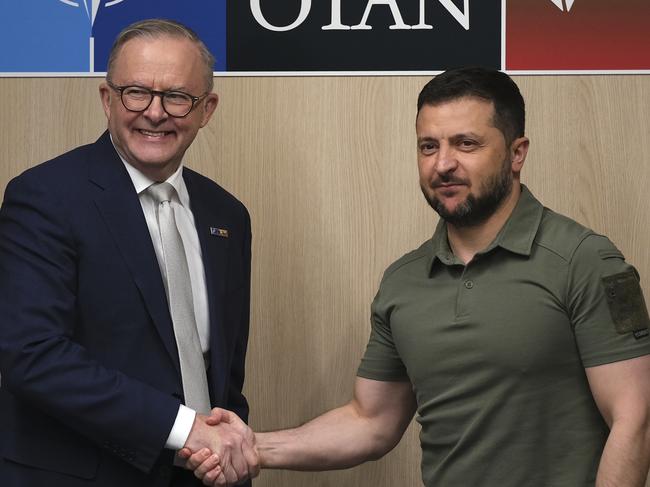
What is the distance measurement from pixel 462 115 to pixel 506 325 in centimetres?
41

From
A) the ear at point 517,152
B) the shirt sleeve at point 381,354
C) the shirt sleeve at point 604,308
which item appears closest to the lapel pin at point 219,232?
the shirt sleeve at point 381,354

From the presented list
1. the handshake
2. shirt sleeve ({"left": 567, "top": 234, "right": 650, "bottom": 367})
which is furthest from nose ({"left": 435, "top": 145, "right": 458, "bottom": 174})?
the handshake

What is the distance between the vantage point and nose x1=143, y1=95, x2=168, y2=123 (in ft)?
6.54

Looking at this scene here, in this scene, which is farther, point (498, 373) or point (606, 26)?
point (606, 26)

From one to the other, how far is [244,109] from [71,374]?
40.9 inches

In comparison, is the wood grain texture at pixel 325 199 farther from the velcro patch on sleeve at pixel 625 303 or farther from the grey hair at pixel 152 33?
the velcro patch on sleeve at pixel 625 303

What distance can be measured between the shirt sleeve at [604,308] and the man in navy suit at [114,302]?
0.70 meters

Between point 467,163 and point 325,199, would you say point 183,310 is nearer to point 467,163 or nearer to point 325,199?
point 467,163

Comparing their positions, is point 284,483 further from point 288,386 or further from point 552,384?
point 552,384

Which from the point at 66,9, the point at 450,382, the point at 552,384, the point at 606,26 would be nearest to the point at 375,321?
the point at 450,382

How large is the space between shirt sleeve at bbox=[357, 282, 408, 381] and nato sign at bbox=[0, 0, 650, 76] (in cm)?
74

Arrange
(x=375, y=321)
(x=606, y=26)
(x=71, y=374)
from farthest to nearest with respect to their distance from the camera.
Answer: (x=606, y=26), (x=375, y=321), (x=71, y=374)

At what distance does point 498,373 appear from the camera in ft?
6.24

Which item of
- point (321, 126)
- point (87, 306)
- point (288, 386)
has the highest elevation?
point (321, 126)
